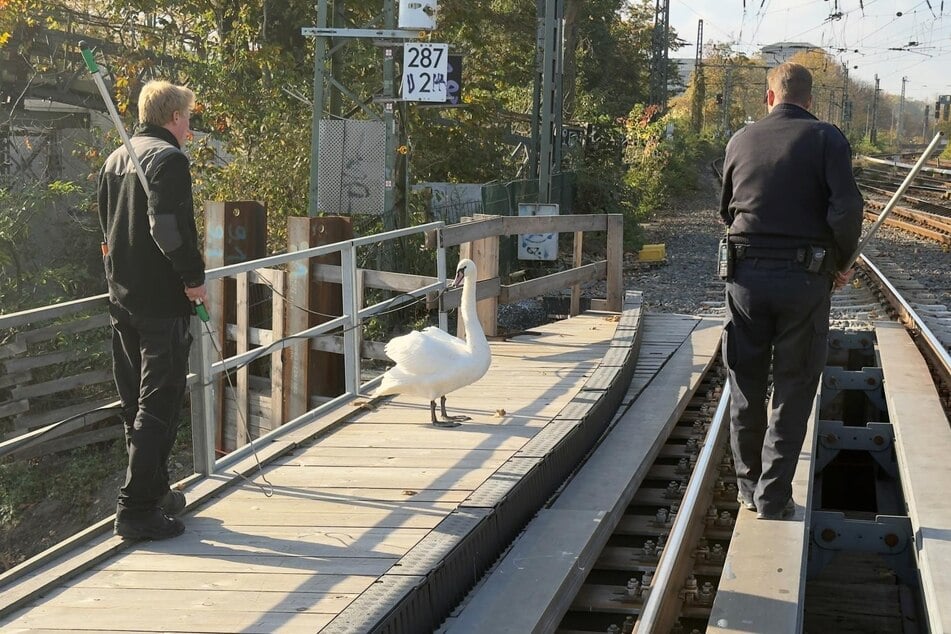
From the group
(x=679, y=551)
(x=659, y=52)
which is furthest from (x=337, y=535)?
(x=659, y=52)

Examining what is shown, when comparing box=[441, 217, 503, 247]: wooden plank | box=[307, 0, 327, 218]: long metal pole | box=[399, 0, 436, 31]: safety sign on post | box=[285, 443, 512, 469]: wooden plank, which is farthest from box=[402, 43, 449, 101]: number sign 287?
box=[285, 443, 512, 469]: wooden plank

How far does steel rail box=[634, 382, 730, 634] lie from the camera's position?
3.97 m

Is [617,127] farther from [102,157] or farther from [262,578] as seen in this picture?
[262,578]

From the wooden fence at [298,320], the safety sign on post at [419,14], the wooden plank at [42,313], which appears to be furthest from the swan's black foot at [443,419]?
the safety sign on post at [419,14]

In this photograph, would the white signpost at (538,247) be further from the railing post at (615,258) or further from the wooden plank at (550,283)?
the wooden plank at (550,283)

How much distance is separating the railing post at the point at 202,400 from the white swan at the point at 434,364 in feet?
4.54

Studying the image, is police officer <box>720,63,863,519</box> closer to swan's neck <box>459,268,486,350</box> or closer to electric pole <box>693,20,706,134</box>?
swan's neck <box>459,268,486,350</box>

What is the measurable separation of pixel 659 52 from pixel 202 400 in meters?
45.7

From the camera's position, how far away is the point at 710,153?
64062 mm

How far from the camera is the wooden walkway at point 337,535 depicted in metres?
3.94

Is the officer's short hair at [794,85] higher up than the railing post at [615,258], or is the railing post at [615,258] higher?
the officer's short hair at [794,85]

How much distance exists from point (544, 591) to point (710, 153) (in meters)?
62.0

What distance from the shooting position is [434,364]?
21.8 ft

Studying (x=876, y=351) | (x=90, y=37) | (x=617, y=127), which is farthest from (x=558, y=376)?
(x=617, y=127)
